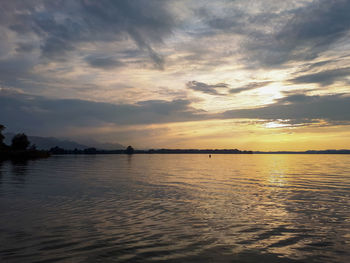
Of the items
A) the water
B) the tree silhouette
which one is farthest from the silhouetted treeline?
the water

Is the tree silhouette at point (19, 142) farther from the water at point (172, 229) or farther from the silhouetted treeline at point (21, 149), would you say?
the water at point (172, 229)

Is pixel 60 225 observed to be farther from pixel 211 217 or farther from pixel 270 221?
pixel 270 221

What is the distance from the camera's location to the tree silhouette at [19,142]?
158 metres

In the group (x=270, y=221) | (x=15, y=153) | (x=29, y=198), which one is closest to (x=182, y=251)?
(x=270, y=221)

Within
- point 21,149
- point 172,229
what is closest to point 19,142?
point 21,149

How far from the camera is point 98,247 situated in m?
12.8

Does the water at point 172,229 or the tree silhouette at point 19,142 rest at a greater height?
the tree silhouette at point 19,142

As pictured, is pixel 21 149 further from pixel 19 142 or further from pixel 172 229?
pixel 172 229

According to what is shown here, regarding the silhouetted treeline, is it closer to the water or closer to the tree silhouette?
the tree silhouette

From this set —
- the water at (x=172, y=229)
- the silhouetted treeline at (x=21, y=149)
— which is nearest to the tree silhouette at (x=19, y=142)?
the silhouetted treeline at (x=21, y=149)

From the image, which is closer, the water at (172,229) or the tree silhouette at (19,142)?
the water at (172,229)

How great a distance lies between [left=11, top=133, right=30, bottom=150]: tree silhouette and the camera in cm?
15774

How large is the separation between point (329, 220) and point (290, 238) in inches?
241

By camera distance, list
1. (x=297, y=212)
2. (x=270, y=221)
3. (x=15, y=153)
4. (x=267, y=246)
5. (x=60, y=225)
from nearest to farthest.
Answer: (x=267, y=246), (x=60, y=225), (x=270, y=221), (x=297, y=212), (x=15, y=153)
